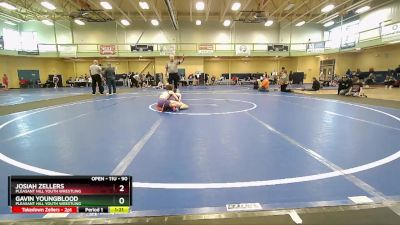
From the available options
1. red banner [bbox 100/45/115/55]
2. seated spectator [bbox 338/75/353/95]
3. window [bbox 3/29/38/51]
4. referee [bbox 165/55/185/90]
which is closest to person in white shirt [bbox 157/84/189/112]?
referee [bbox 165/55/185/90]

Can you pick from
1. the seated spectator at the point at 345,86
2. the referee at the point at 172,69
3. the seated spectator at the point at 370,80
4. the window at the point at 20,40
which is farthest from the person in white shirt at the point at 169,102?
the window at the point at 20,40

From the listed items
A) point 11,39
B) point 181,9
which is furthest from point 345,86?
point 11,39

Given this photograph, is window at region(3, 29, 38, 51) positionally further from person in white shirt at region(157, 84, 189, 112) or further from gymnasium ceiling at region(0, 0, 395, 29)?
person in white shirt at region(157, 84, 189, 112)

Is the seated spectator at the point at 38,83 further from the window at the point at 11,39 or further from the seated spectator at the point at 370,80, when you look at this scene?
the seated spectator at the point at 370,80

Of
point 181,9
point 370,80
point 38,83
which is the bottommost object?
point 38,83

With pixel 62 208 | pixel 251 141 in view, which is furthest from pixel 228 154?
pixel 62 208

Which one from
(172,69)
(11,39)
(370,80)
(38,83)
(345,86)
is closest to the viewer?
(172,69)

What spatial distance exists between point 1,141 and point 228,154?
13.2 ft
